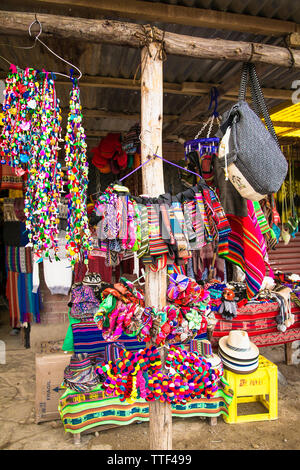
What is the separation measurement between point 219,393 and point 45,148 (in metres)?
3.01

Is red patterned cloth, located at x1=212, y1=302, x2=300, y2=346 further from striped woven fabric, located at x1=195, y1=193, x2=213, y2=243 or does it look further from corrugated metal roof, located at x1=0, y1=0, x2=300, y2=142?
corrugated metal roof, located at x1=0, y1=0, x2=300, y2=142

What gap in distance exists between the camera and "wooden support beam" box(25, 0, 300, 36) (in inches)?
101

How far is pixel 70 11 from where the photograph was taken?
2.76m

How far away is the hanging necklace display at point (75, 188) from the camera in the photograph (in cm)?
243

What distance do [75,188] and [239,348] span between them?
7.95 ft

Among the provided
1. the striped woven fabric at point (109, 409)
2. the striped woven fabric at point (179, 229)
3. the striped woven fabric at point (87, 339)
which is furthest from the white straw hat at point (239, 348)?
the striped woven fabric at point (179, 229)

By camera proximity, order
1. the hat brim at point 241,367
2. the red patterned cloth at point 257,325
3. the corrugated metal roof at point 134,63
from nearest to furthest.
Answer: the corrugated metal roof at point 134,63 < the hat brim at point 241,367 < the red patterned cloth at point 257,325

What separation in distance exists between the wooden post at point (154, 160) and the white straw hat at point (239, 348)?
1.38 metres

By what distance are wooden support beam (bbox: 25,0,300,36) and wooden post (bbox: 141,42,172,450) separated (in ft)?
1.70

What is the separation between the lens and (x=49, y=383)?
11.4 feet

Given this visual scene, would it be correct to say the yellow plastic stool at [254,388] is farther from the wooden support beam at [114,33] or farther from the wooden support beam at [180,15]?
the wooden support beam at [180,15]
